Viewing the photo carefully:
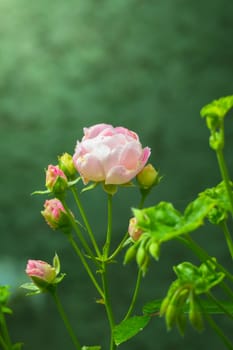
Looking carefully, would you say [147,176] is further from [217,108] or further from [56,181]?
[217,108]

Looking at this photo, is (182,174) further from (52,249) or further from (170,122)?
(52,249)

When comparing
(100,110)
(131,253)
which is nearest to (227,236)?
(131,253)

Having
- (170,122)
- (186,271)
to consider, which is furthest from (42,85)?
(186,271)

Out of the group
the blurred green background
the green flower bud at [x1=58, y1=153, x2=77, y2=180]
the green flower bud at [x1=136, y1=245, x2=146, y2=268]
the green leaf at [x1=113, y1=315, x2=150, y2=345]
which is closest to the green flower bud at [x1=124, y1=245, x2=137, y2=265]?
the green flower bud at [x1=136, y1=245, x2=146, y2=268]

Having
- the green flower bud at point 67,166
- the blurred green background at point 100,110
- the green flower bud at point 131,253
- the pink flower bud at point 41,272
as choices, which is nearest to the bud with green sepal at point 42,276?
the pink flower bud at point 41,272

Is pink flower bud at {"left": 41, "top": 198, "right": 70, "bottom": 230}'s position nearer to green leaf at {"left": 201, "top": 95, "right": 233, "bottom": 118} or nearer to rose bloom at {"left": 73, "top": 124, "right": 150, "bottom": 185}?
rose bloom at {"left": 73, "top": 124, "right": 150, "bottom": 185}

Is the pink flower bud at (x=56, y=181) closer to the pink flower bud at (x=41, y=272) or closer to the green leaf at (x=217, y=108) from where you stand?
the pink flower bud at (x=41, y=272)
